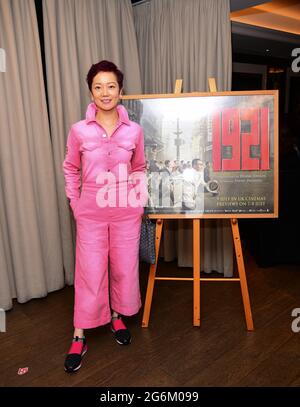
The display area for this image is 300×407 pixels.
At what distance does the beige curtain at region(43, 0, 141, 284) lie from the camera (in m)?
2.63

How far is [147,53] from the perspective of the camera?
3188 millimetres

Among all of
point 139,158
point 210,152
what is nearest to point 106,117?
point 139,158

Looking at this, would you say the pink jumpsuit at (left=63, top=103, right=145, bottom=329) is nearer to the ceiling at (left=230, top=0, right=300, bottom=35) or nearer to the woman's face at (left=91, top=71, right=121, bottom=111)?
the woman's face at (left=91, top=71, right=121, bottom=111)

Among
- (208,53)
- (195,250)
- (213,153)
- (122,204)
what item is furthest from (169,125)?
(208,53)

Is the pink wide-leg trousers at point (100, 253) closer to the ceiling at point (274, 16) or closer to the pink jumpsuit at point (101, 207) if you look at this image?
the pink jumpsuit at point (101, 207)

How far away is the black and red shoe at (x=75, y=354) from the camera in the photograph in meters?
1.97

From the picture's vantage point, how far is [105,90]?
6.33 feet

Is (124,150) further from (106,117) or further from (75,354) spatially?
(75,354)

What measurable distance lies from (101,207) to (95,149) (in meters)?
0.33

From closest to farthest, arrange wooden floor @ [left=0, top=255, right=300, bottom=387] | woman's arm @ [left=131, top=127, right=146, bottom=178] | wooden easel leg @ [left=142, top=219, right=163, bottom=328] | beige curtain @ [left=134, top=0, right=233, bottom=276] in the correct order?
wooden floor @ [left=0, top=255, right=300, bottom=387] → woman's arm @ [left=131, top=127, right=146, bottom=178] → wooden easel leg @ [left=142, top=219, right=163, bottom=328] → beige curtain @ [left=134, top=0, right=233, bottom=276]

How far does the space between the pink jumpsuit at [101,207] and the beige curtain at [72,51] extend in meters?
0.78

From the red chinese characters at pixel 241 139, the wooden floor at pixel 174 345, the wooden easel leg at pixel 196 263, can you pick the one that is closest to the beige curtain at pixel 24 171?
the wooden floor at pixel 174 345

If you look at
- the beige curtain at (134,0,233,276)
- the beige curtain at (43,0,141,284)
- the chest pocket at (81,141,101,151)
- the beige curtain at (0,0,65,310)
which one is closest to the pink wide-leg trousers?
the chest pocket at (81,141,101,151)

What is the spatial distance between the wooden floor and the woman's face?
1440mm
